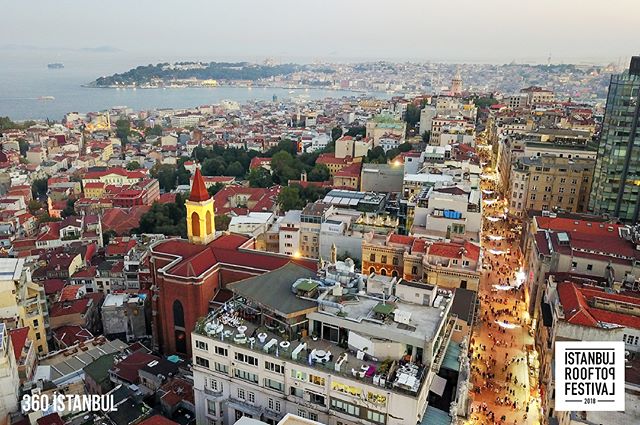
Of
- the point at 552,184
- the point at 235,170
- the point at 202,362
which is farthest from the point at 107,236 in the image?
the point at 552,184

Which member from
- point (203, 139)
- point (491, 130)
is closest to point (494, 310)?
point (491, 130)

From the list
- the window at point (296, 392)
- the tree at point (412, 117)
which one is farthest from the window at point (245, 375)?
the tree at point (412, 117)

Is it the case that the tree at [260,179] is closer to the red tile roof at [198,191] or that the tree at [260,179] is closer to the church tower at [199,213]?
the church tower at [199,213]

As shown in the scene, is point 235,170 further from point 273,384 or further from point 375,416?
point 375,416

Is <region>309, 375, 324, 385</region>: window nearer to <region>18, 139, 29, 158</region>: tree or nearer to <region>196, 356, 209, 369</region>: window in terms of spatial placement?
<region>196, 356, 209, 369</region>: window

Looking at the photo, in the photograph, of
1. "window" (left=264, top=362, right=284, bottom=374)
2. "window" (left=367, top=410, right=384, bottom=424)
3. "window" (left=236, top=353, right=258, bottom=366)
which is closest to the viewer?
"window" (left=367, top=410, right=384, bottom=424)

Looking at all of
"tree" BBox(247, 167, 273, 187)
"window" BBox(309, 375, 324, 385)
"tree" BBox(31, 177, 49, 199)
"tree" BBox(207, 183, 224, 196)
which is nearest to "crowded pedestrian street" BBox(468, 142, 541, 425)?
"window" BBox(309, 375, 324, 385)

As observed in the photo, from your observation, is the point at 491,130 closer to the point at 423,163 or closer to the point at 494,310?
the point at 423,163

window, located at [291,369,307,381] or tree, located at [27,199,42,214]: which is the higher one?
window, located at [291,369,307,381]
